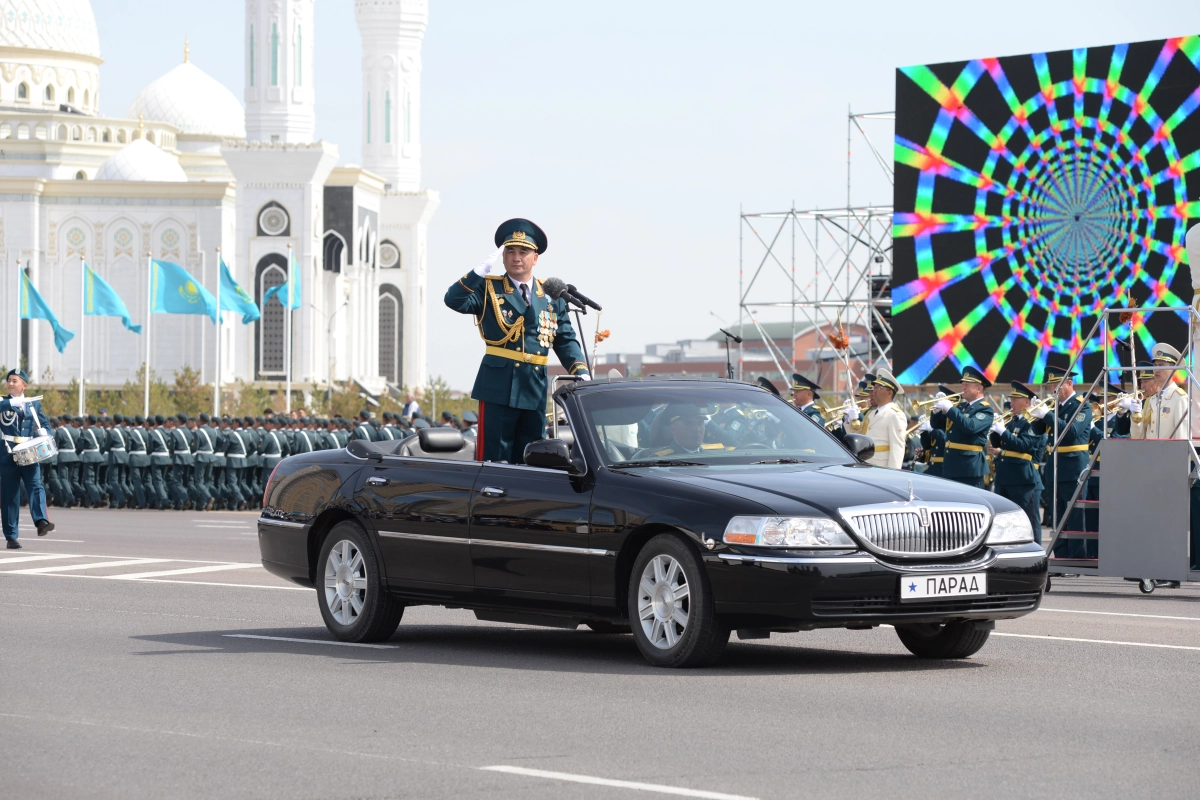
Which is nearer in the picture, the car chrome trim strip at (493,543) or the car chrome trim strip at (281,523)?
the car chrome trim strip at (493,543)

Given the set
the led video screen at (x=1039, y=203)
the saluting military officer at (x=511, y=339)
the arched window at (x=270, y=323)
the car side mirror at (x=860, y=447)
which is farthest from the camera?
the arched window at (x=270, y=323)

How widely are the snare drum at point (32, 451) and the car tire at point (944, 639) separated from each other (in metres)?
12.9

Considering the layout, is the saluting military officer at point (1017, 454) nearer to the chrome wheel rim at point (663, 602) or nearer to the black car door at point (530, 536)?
the black car door at point (530, 536)

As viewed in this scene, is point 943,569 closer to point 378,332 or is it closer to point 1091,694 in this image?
point 1091,694

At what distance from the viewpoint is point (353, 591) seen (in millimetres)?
11094

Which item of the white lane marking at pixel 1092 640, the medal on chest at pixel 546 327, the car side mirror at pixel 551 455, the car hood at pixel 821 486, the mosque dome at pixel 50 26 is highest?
the mosque dome at pixel 50 26

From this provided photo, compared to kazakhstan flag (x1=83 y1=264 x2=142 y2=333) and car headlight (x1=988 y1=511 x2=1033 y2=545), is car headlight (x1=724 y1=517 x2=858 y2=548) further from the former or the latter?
kazakhstan flag (x1=83 y1=264 x2=142 y2=333)

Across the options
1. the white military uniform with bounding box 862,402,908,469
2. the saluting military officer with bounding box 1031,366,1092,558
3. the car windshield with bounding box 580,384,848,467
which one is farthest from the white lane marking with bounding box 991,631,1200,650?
the white military uniform with bounding box 862,402,908,469

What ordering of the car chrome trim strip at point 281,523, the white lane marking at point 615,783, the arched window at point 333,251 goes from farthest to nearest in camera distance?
the arched window at point 333,251 < the car chrome trim strip at point 281,523 < the white lane marking at point 615,783

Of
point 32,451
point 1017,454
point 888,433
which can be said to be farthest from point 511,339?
point 32,451

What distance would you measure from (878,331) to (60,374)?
68720 millimetres

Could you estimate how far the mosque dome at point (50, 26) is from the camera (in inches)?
4466

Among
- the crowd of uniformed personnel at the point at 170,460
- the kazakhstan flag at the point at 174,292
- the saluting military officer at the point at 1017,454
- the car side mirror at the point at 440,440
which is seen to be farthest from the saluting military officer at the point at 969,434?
the kazakhstan flag at the point at 174,292

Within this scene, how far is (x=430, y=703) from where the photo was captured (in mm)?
8453
